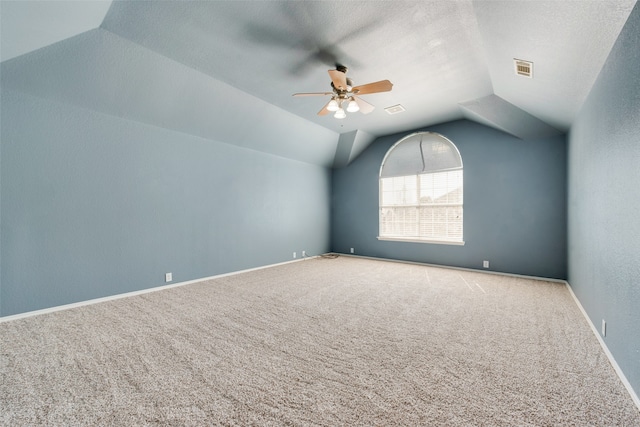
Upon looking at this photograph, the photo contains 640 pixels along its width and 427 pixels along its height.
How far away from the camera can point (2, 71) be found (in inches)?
106

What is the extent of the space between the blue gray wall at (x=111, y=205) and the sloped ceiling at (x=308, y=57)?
346mm

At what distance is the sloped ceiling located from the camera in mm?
2240

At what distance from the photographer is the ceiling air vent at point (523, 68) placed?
2.70 m

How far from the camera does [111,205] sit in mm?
3562

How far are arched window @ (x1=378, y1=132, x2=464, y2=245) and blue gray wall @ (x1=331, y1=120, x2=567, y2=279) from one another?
179 millimetres

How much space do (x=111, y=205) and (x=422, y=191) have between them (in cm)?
567

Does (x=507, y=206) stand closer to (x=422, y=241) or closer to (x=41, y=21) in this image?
(x=422, y=241)

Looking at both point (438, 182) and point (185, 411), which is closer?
point (185, 411)

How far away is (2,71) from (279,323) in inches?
152

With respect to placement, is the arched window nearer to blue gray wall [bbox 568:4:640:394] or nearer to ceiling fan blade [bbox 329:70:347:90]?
blue gray wall [bbox 568:4:640:394]

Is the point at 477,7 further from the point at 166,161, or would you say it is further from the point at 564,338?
the point at 166,161

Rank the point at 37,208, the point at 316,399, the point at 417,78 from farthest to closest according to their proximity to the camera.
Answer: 1. the point at 417,78
2. the point at 37,208
3. the point at 316,399

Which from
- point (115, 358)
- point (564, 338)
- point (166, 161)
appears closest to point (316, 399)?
point (115, 358)

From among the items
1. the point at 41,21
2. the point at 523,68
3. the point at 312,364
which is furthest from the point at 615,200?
the point at 41,21
